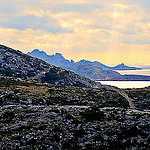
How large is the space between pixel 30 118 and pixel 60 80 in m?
108

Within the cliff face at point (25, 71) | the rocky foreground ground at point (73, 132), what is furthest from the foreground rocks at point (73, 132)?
the cliff face at point (25, 71)

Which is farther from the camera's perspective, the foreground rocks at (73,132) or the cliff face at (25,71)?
the cliff face at (25,71)

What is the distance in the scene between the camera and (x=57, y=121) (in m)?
22.1

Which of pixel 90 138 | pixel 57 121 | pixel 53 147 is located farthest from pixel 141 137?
pixel 57 121

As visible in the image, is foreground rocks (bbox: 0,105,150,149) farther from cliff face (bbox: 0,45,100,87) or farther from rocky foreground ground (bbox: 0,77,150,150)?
cliff face (bbox: 0,45,100,87)

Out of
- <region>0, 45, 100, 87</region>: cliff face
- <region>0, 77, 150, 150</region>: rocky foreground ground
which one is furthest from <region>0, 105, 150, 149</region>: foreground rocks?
<region>0, 45, 100, 87</region>: cliff face

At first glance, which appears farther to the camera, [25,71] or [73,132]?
[25,71]

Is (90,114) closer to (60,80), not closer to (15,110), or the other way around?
(15,110)

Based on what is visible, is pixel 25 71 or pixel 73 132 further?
pixel 25 71

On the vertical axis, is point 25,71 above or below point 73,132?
above

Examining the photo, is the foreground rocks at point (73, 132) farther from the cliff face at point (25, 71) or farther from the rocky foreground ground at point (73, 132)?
the cliff face at point (25, 71)

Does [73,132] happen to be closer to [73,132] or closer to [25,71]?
[73,132]

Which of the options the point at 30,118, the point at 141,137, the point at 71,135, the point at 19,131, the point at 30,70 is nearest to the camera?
the point at 141,137

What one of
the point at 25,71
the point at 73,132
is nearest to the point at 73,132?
the point at 73,132
